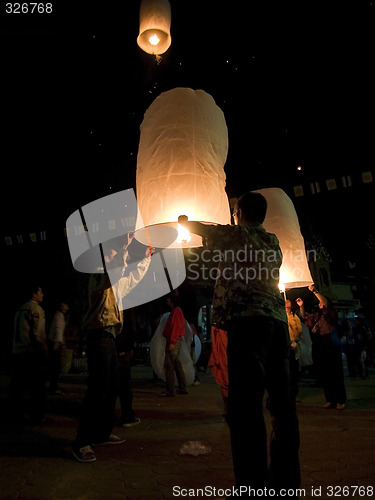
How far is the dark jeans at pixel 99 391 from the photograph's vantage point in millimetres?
3391

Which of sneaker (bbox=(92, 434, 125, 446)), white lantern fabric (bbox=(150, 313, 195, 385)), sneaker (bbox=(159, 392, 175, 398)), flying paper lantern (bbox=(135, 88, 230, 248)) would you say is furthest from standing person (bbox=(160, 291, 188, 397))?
flying paper lantern (bbox=(135, 88, 230, 248))

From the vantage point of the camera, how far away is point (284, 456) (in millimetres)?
2129

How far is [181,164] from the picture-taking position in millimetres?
2898

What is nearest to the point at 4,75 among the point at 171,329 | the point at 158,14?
the point at 158,14

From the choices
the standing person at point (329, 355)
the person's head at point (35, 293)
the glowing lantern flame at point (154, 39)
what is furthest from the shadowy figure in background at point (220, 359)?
the glowing lantern flame at point (154, 39)

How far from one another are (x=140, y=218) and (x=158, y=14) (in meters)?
2.25

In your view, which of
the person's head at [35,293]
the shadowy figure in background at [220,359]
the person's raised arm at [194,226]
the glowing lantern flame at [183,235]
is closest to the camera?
the person's raised arm at [194,226]

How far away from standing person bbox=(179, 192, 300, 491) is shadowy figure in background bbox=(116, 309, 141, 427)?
8.66ft

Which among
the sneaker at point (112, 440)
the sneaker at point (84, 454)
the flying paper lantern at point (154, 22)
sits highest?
the flying paper lantern at point (154, 22)

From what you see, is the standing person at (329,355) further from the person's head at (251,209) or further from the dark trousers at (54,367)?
the dark trousers at (54,367)

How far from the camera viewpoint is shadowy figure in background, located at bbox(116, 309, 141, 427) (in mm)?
4734

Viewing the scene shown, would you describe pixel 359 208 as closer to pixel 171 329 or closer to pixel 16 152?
pixel 171 329

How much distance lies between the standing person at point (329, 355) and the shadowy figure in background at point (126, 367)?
2882 mm

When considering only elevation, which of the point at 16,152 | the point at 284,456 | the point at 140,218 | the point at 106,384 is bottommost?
the point at 284,456
